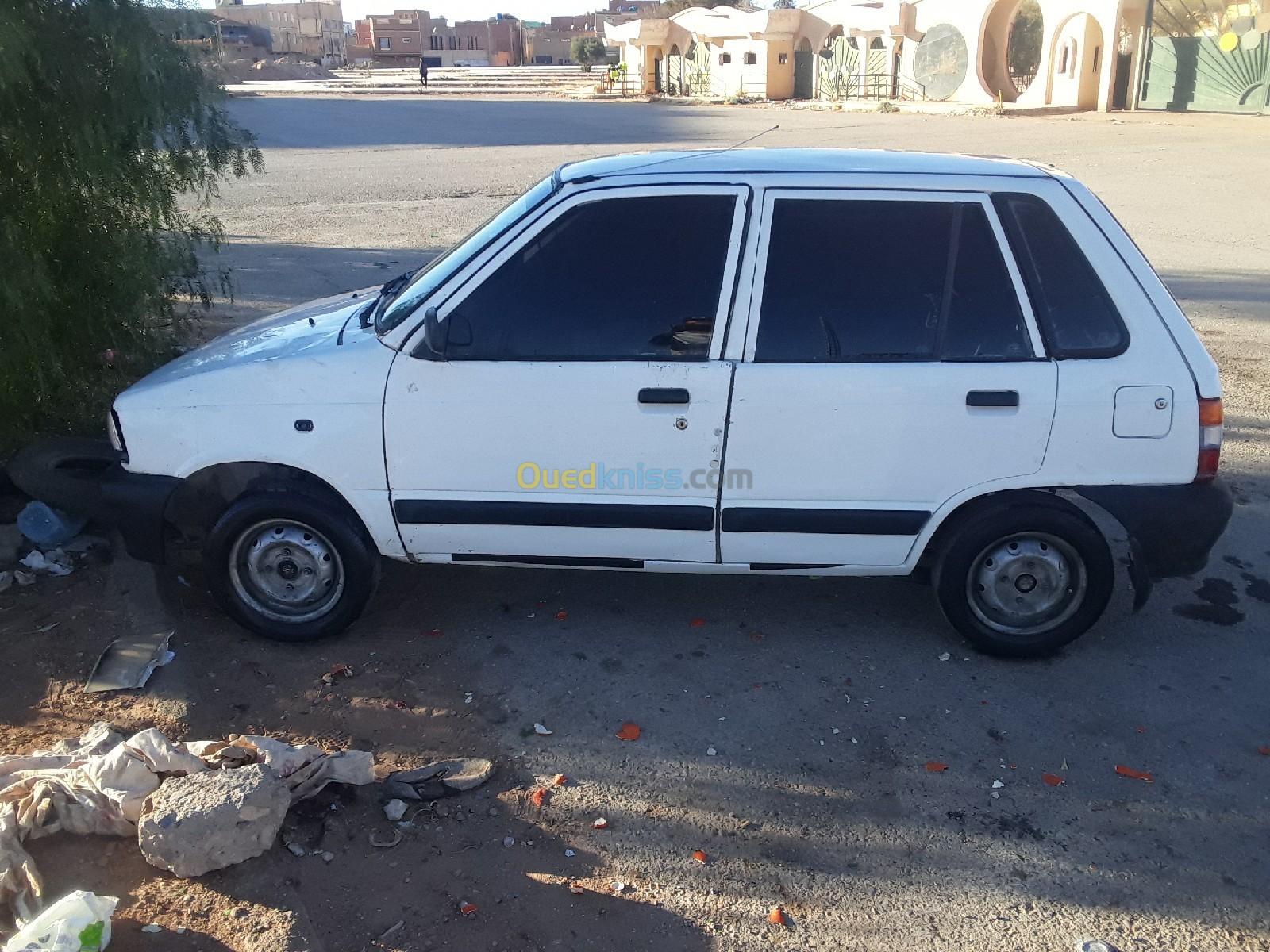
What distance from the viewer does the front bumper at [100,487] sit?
13.9 ft

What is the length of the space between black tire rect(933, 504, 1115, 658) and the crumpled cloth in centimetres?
235

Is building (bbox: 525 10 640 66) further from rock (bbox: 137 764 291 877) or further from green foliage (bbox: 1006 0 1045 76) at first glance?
rock (bbox: 137 764 291 877)

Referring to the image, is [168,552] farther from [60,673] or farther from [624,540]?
[624,540]

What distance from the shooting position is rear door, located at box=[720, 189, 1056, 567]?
13.0 ft

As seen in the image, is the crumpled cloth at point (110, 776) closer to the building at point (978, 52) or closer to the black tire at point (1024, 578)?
the black tire at point (1024, 578)

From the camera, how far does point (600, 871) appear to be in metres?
3.20

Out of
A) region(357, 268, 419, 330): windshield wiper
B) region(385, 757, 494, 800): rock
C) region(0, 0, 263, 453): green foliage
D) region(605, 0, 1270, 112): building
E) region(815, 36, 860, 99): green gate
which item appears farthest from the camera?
region(815, 36, 860, 99): green gate

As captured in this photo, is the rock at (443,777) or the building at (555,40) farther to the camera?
the building at (555,40)

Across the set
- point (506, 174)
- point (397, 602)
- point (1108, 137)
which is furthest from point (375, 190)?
point (1108, 137)

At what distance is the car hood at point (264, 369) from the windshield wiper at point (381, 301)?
5 cm

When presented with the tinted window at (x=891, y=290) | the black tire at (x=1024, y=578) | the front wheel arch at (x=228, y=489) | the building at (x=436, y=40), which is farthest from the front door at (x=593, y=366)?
the building at (x=436, y=40)

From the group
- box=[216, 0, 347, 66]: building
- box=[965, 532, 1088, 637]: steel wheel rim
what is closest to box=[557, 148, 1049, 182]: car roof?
box=[965, 532, 1088, 637]: steel wheel rim

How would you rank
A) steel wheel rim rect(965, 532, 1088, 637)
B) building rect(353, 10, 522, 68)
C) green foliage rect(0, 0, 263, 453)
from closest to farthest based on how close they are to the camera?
steel wheel rim rect(965, 532, 1088, 637)
green foliage rect(0, 0, 263, 453)
building rect(353, 10, 522, 68)

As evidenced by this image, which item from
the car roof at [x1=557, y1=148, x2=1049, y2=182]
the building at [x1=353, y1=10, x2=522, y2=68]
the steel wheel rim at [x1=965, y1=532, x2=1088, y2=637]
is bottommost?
the steel wheel rim at [x1=965, y1=532, x2=1088, y2=637]
